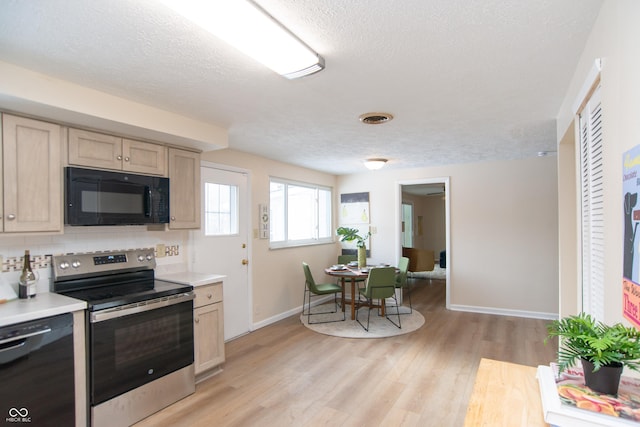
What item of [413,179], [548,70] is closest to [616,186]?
Result: [548,70]

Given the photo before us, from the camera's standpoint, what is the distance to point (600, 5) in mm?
1397

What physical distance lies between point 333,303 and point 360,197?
191 cm

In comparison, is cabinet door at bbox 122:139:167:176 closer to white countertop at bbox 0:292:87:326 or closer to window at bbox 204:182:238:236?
window at bbox 204:182:238:236

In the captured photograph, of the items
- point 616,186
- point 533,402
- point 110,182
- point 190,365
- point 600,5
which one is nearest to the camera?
point 533,402

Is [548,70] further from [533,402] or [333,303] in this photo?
[333,303]

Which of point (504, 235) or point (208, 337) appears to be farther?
point (504, 235)

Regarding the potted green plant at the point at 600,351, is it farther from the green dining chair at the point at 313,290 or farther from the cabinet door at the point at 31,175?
the green dining chair at the point at 313,290

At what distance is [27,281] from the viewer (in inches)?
89.8

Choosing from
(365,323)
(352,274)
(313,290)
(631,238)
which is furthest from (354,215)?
(631,238)

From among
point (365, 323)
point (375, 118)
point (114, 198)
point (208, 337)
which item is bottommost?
point (365, 323)

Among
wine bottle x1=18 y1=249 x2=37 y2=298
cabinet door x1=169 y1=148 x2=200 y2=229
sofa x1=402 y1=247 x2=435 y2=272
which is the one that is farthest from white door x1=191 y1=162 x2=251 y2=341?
sofa x1=402 y1=247 x2=435 y2=272

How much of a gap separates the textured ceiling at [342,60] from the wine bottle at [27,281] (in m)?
1.28

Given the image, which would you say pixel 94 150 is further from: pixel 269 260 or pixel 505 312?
pixel 505 312

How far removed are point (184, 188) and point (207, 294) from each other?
1.00m
